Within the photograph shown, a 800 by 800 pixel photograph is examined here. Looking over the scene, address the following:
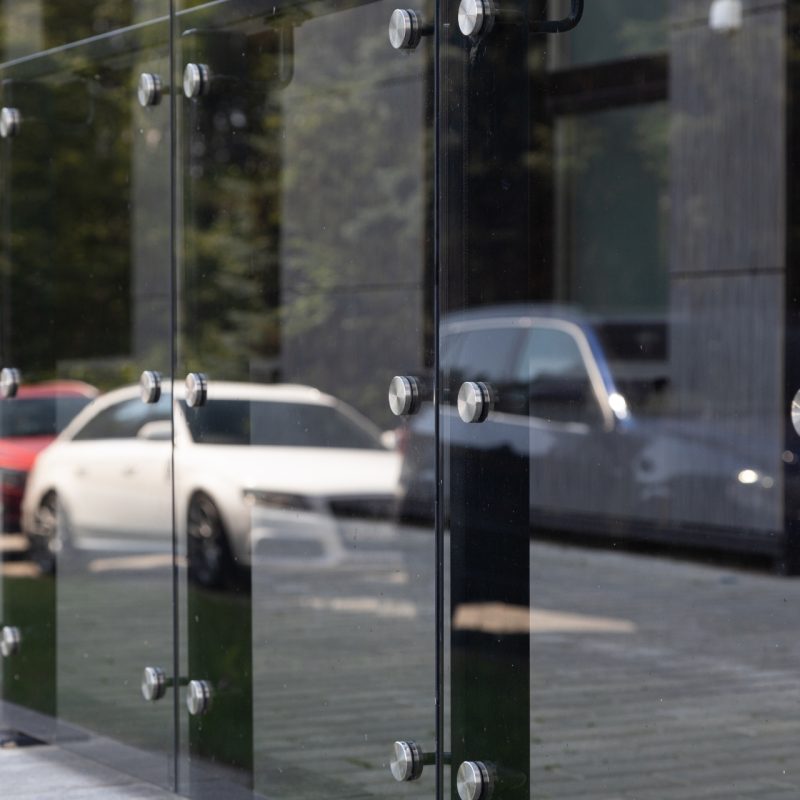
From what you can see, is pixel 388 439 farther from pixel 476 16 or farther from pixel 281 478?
pixel 476 16

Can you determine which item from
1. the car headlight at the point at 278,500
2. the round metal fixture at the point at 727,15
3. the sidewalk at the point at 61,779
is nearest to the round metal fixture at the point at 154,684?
the sidewalk at the point at 61,779

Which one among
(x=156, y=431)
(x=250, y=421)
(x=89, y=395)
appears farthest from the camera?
(x=89, y=395)

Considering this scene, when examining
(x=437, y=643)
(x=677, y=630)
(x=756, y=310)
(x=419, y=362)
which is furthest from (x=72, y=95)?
(x=756, y=310)

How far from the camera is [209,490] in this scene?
14.7ft

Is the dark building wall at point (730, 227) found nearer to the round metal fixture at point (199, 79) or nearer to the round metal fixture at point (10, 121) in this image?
the round metal fixture at point (10, 121)

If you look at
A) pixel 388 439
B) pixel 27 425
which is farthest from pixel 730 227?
pixel 27 425

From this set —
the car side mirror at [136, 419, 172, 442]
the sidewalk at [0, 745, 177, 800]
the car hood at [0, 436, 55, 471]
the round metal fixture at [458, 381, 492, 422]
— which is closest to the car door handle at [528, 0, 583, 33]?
the round metal fixture at [458, 381, 492, 422]

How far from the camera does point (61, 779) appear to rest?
466 cm

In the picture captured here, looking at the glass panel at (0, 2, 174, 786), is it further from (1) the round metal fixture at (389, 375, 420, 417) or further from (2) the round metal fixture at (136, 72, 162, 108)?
(1) the round metal fixture at (389, 375, 420, 417)

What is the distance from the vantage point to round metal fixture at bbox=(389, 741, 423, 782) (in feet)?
11.8

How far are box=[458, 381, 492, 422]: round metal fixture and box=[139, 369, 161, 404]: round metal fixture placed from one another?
Result: 1471 mm

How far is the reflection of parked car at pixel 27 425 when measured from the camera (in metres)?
5.36

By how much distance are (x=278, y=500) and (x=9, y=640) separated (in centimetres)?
121

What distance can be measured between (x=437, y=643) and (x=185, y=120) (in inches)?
69.2
